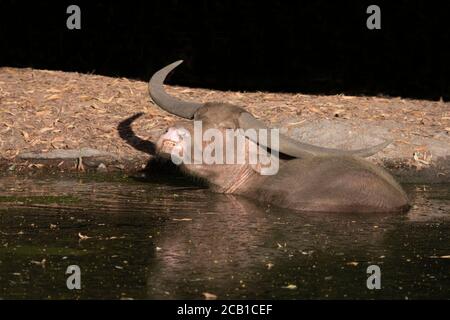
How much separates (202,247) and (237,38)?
36.5ft

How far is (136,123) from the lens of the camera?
1250cm

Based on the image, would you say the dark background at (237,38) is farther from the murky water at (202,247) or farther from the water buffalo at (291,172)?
the murky water at (202,247)

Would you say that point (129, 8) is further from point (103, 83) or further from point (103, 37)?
point (103, 83)

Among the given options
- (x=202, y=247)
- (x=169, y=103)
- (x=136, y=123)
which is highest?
(x=169, y=103)

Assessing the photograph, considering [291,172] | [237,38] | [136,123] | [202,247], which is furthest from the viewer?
[237,38]

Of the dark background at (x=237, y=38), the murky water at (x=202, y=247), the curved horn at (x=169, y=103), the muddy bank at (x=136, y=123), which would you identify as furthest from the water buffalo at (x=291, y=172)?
the dark background at (x=237, y=38)

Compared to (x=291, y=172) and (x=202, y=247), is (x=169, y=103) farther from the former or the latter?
(x=202, y=247)

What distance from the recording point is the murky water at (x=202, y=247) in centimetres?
617

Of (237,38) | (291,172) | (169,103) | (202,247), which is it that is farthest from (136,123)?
(237,38)

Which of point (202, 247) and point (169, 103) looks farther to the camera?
point (169, 103)

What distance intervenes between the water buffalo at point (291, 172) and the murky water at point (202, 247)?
0.18 m

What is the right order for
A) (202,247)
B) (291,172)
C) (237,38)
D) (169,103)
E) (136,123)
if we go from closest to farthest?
(202,247) < (291,172) < (169,103) < (136,123) < (237,38)

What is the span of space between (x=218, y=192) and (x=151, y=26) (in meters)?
8.90

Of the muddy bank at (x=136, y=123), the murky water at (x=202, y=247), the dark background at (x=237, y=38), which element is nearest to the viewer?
the murky water at (x=202, y=247)
